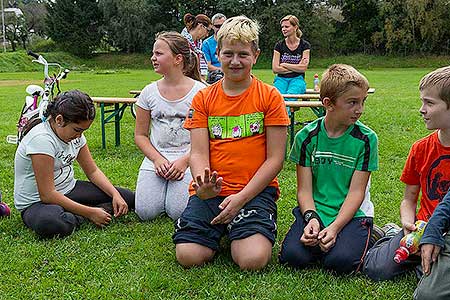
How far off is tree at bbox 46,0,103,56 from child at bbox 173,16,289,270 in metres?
43.2

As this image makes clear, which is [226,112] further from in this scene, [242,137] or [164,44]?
[164,44]

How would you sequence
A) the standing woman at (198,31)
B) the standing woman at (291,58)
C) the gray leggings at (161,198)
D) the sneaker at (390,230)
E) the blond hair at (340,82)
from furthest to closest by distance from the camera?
the standing woman at (291,58)
the standing woman at (198,31)
the gray leggings at (161,198)
the sneaker at (390,230)
the blond hair at (340,82)

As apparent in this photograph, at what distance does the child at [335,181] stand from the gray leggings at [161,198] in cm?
106

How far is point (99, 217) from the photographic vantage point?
3947 mm

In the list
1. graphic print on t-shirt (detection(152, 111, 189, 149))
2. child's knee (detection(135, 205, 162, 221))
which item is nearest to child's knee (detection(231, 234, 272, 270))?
child's knee (detection(135, 205, 162, 221))

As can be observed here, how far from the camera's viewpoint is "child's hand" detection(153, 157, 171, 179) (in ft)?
13.7

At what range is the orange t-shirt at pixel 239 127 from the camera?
341 cm

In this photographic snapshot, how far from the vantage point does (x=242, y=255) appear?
3145 mm

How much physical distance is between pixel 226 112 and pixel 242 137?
0.59 feet

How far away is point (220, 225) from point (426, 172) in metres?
1.19

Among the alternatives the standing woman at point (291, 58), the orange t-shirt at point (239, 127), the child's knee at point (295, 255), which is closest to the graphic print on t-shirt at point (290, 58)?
the standing woman at point (291, 58)

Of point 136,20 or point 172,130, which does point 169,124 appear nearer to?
point 172,130

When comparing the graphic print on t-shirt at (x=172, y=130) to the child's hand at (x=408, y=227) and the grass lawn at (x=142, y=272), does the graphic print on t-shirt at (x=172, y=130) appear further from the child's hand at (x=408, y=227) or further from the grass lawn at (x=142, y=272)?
the child's hand at (x=408, y=227)

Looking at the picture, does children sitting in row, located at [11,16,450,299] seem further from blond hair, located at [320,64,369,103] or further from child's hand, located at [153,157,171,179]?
child's hand, located at [153,157,171,179]
